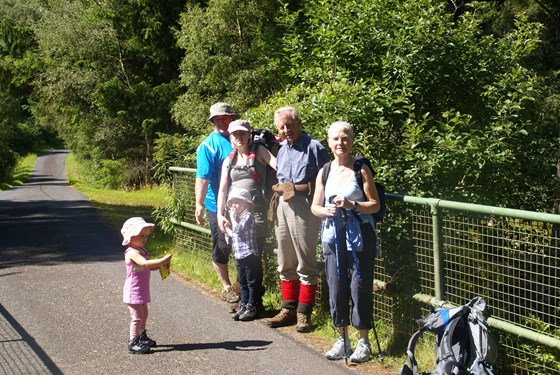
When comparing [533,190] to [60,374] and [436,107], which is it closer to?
[436,107]

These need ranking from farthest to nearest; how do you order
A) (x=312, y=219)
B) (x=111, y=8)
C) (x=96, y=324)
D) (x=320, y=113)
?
(x=111, y=8)
(x=320, y=113)
(x=96, y=324)
(x=312, y=219)

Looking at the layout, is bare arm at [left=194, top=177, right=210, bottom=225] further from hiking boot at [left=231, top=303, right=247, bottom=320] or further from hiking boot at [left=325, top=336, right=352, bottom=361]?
hiking boot at [left=325, top=336, right=352, bottom=361]

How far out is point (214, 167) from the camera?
7.82 metres

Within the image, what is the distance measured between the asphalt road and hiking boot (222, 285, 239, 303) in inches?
3.3

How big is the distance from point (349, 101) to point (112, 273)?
13.8 ft

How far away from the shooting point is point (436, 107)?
9406 millimetres

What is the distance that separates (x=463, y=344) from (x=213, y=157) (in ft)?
12.8

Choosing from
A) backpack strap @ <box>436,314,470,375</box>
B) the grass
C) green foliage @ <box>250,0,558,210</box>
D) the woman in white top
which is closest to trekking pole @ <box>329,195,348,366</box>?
the woman in white top

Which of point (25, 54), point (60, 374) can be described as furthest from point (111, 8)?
point (60, 374)

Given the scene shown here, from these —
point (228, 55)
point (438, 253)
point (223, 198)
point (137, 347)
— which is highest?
point (228, 55)

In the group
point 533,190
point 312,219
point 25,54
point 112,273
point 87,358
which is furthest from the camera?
point 25,54

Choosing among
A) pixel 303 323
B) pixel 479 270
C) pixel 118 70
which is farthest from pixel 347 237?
pixel 118 70

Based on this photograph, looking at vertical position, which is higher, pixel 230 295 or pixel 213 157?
pixel 213 157

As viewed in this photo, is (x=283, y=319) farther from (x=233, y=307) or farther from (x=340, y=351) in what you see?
(x=340, y=351)
